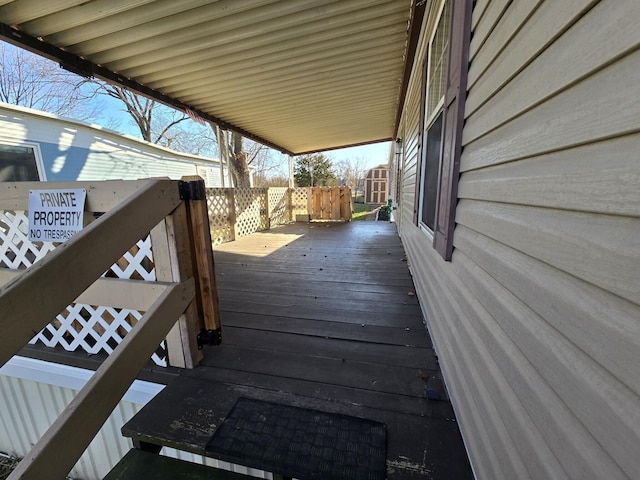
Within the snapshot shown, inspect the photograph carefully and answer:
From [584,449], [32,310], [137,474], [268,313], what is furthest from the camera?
[268,313]

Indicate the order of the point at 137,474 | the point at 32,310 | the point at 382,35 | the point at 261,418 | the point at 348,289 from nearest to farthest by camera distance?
1. the point at 32,310
2. the point at 137,474
3. the point at 261,418
4. the point at 348,289
5. the point at 382,35

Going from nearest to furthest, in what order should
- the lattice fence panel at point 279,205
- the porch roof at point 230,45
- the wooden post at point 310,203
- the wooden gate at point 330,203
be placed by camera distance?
the porch roof at point 230,45, the lattice fence panel at point 279,205, the wooden gate at point 330,203, the wooden post at point 310,203

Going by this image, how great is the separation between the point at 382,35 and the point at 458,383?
12.0 ft

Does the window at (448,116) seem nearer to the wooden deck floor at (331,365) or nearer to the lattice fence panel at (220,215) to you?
the wooden deck floor at (331,365)

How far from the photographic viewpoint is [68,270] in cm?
101

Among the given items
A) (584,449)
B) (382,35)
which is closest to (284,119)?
(382,35)

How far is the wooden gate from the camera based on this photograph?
928cm

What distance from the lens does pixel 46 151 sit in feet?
17.3

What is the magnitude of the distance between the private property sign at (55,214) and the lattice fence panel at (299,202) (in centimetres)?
801

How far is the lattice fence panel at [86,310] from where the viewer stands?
5.64 ft

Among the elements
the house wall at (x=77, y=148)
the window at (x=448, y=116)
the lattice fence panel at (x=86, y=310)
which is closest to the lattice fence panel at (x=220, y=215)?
the house wall at (x=77, y=148)

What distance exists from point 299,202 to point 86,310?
25.9ft

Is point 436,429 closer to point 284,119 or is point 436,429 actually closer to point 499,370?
point 499,370

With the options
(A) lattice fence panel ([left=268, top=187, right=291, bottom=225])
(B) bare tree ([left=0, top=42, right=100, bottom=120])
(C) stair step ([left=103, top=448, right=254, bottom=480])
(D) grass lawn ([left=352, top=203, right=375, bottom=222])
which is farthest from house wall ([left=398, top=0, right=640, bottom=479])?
(B) bare tree ([left=0, top=42, right=100, bottom=120])
